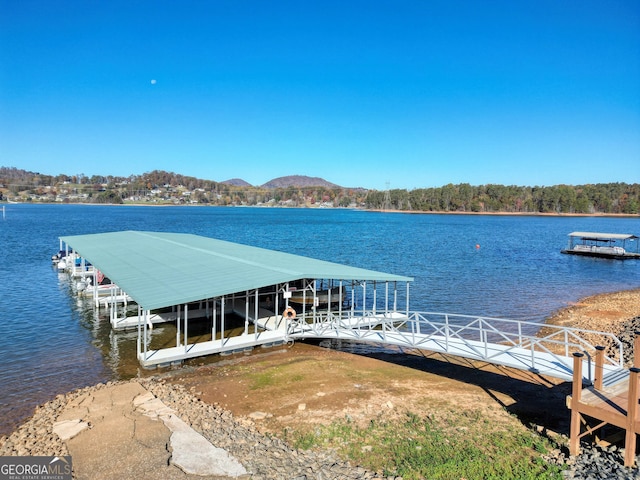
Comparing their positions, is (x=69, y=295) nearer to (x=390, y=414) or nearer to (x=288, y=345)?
(x=288, y=345)

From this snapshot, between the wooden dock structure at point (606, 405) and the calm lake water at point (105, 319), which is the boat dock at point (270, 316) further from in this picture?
the calm lake water at point (105, 319)

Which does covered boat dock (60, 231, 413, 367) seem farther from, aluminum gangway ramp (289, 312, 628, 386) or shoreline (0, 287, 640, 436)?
shoreline (0, 287, 640, 436)

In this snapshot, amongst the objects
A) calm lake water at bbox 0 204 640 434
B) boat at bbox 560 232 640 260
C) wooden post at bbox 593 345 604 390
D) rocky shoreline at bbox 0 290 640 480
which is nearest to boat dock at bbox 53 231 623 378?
wooden post at bbox 593 345 604 390

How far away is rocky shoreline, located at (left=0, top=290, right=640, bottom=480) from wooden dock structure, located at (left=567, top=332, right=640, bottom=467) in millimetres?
382

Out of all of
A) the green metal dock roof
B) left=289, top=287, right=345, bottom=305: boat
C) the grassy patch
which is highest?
the green metal dock roof

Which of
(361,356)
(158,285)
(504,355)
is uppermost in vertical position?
(158,285)

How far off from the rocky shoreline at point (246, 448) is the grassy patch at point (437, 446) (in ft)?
1.35

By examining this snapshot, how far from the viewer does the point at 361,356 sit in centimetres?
1759

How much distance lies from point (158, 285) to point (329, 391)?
7921mm

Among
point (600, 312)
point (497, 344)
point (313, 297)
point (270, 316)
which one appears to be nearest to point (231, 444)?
point (497, 344)

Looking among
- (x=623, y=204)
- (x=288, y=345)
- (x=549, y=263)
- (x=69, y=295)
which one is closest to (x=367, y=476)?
(x=288, y=345)

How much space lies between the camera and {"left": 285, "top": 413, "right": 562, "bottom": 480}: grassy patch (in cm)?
902

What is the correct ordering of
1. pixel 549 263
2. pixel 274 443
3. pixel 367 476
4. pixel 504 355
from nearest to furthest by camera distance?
1. pixel 367 476
2. pixel 274 443
3. pixel 504 355
4. pixel 549 263

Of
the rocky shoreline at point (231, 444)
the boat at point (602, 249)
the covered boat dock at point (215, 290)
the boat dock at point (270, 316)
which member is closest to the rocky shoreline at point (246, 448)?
the rocky shoreline at point (231, 444)
